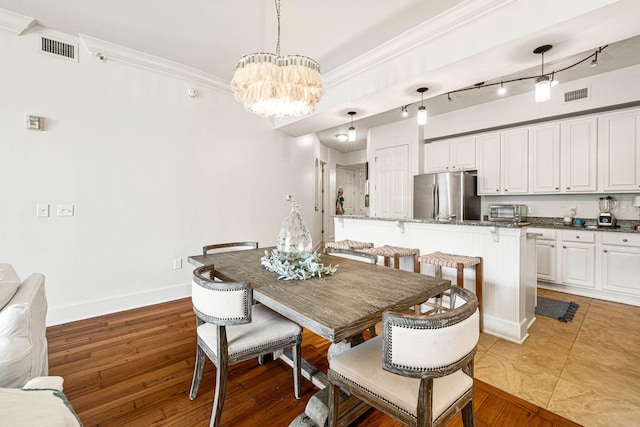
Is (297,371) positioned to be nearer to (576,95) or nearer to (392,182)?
(392,182)

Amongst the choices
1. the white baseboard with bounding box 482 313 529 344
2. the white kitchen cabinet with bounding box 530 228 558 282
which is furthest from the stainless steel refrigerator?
the white baseboard with bounding box 482 313 529 344

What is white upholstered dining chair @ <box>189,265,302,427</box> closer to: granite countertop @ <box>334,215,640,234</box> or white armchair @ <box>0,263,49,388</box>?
white armchair @ <box>0,263,49,388</box>

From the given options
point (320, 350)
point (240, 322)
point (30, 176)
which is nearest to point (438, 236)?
point (320, 350)

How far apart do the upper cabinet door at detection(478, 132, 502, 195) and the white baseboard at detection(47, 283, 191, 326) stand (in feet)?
15.4

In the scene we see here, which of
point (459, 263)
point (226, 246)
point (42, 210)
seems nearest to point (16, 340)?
point (226, 246)

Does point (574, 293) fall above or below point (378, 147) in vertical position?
below

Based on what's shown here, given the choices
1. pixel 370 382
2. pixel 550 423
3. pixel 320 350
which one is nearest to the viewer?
pixel 370 382

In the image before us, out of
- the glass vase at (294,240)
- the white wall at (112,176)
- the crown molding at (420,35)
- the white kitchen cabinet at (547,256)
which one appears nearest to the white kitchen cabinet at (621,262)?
the white kitchen cabinet at (547,256)

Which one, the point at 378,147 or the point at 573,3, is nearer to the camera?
the point at 573,3

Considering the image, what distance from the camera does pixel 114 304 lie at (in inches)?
118

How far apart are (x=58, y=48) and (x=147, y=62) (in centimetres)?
75

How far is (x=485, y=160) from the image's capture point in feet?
14.7

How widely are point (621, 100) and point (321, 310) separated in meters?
4.62

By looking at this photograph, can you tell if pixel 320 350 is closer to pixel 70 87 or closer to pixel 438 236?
pixel 438 236
